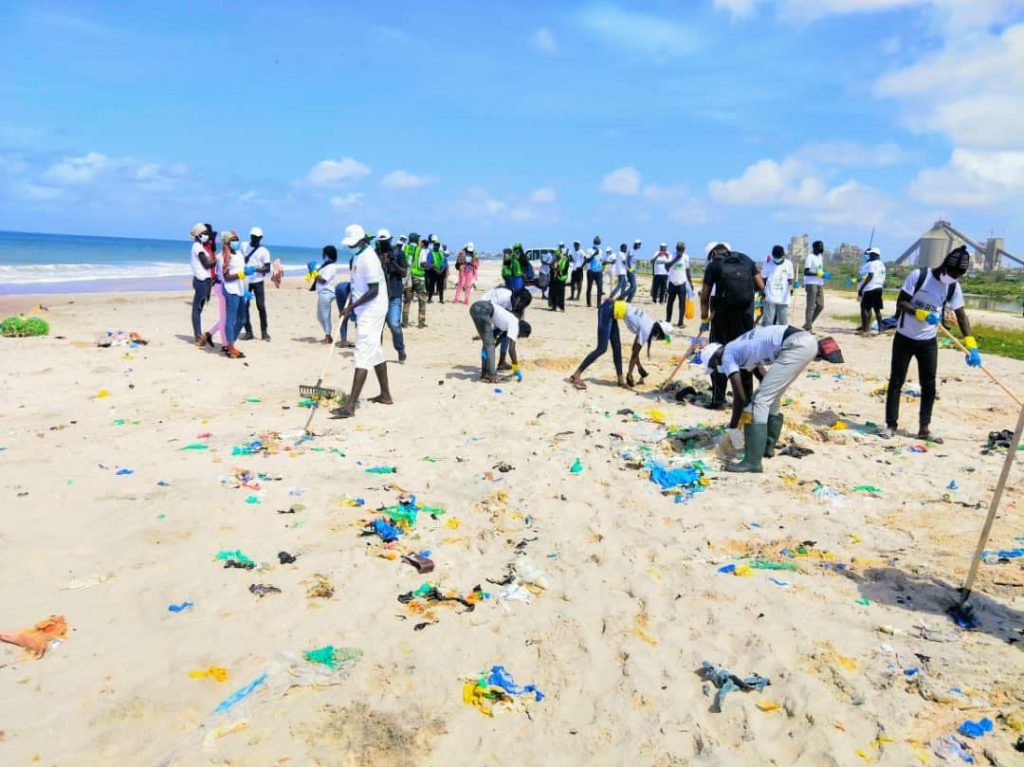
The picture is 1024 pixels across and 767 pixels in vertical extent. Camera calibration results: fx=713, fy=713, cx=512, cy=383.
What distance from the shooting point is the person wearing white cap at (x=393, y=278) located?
32.9ft

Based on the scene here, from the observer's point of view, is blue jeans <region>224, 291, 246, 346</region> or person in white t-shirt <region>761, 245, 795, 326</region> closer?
blue jeans <region>224, 291, 246, 346</region>

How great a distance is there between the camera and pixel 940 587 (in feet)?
13.2

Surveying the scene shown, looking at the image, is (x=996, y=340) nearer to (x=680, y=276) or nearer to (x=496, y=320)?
(x=680, y=276)

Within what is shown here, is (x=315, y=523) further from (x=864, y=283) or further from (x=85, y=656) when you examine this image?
(x=864, y=283)

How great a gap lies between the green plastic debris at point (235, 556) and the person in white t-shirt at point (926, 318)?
608 centimetres

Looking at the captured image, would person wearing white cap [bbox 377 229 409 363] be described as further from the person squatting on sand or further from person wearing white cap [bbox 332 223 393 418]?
person wearing white cap [bbox 332 223 393 418]

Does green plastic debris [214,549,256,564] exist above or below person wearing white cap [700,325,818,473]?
below

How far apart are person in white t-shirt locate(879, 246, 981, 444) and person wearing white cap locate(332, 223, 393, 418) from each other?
5.14m

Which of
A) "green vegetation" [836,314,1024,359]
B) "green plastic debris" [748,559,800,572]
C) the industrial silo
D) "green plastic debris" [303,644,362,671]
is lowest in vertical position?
"green plastic debris" [303,644,362,671]

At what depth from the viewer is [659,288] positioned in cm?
2167

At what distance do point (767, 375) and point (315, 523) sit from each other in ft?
12.3

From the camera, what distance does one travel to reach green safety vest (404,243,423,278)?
48.3 feet

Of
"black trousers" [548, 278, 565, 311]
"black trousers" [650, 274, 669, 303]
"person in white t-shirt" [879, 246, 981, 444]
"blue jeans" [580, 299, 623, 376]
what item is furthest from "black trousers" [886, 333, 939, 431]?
"black trousers" [650, 274, 669, 303]

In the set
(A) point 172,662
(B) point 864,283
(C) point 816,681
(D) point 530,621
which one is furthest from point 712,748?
(B) point 864,283
